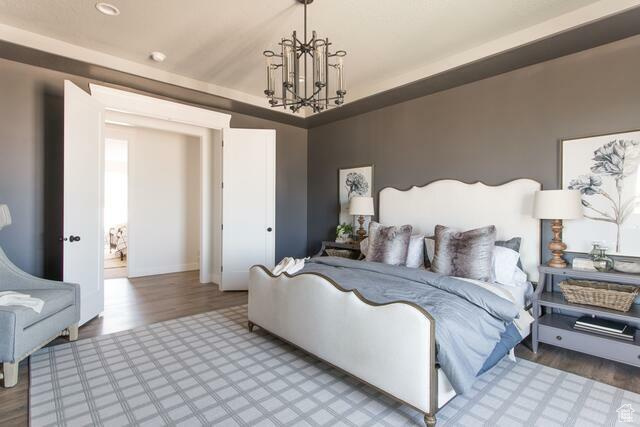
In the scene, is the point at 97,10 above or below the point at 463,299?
above

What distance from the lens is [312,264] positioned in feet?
10.9

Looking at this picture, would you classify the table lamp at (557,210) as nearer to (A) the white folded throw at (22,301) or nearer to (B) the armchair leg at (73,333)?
(A) the white folded throw at (22,301)

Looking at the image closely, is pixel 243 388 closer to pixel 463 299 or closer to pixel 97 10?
pixel 463 299

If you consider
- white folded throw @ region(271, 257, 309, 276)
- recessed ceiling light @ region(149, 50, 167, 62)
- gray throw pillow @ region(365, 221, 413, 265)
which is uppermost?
recessed ceiling light @ region(149, 50, 167, 62)

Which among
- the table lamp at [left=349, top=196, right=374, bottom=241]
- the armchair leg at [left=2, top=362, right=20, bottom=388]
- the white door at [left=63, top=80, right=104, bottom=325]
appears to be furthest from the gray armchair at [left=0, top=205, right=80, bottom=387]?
the table lamp at [left=349, top=196, right=374, bottom=241]

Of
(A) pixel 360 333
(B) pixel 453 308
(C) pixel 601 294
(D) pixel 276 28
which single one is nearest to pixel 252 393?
(A) pixel 360 333

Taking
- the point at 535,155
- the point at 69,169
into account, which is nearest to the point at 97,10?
the point at 69,169

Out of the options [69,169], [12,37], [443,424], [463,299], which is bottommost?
[443,424]

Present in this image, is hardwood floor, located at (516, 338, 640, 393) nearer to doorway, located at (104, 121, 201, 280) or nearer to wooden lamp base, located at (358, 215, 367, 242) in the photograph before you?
wooden lamp base, located at (358, 215, 367, 242)

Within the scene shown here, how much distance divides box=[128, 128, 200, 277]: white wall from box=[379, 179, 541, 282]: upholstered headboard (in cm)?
397

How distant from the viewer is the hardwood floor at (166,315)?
86.2 inches

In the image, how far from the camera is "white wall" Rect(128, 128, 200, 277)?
5.90 meters

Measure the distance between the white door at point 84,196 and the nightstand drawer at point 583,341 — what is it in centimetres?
432

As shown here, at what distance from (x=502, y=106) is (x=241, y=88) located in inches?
126
